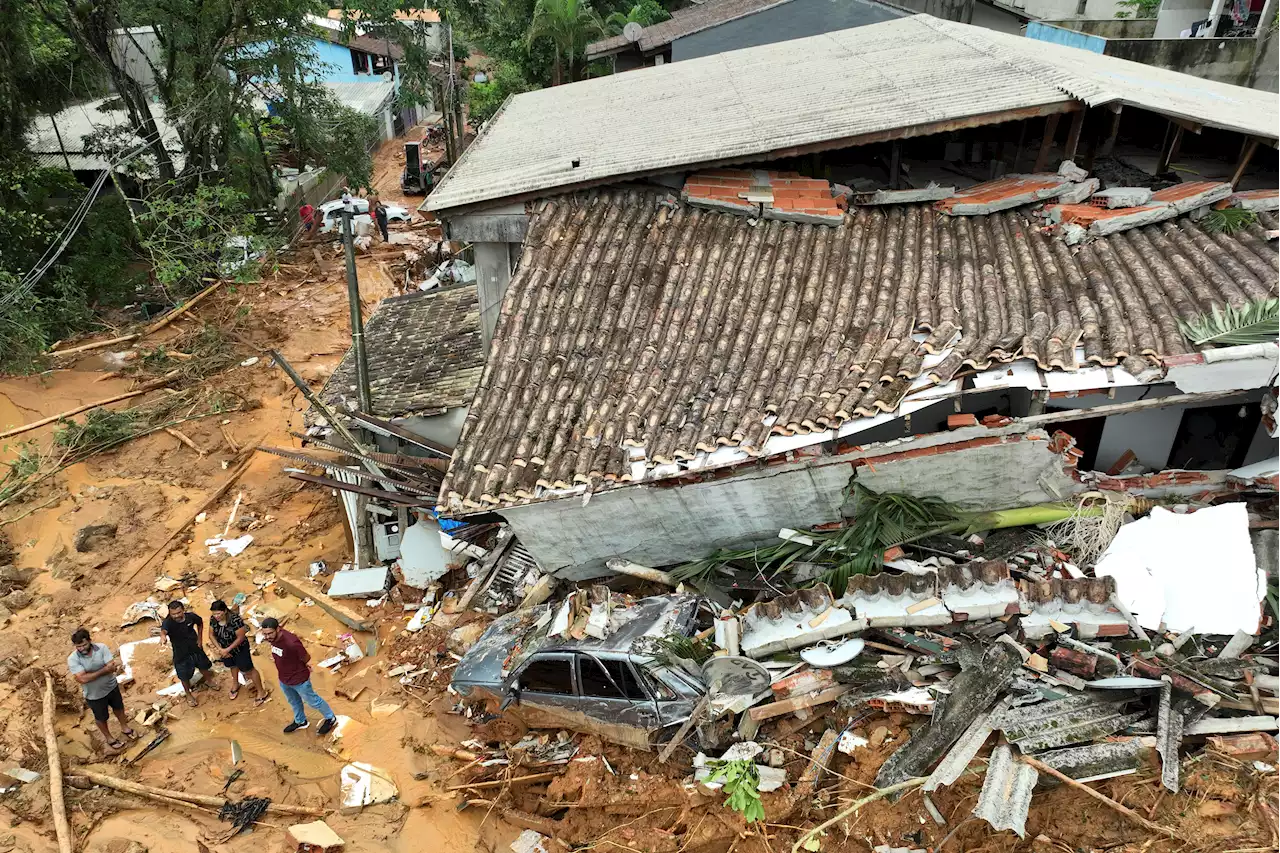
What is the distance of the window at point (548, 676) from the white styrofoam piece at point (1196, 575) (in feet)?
17.2

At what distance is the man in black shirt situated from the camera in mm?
8914

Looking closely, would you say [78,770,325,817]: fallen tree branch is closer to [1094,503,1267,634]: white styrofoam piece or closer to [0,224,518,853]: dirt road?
[0,224,518,853]: dirt road

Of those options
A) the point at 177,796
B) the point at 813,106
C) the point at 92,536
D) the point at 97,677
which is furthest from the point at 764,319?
the point at 92,536

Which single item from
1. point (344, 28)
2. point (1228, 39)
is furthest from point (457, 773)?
point (344, 28)

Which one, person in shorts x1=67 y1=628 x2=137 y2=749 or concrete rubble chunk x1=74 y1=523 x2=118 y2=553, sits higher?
person in shorts x1=67 y1=628 x2=137 y2=749

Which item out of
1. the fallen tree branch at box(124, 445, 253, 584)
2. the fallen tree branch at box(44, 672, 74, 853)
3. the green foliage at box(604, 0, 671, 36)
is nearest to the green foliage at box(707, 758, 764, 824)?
the fallen tree branch at box(44, 672, 74, 853)

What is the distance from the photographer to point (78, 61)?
20484 mm

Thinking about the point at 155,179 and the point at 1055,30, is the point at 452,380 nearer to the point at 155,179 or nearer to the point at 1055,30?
the point at 155,179

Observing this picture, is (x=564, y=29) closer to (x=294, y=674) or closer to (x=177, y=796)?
(x=294, y=674)

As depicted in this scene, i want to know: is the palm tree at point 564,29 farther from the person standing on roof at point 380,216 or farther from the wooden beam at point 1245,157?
the wooden beam at point 1245,157

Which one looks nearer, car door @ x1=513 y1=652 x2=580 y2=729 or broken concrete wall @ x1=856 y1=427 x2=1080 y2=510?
broken concrete wall @ x1=856 y1=427 x2=1080 y2=510

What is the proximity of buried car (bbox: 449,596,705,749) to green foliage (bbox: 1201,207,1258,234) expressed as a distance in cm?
665

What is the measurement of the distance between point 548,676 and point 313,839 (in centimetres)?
263

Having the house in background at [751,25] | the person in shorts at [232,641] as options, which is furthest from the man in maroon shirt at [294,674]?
the house in background at [751,25]
